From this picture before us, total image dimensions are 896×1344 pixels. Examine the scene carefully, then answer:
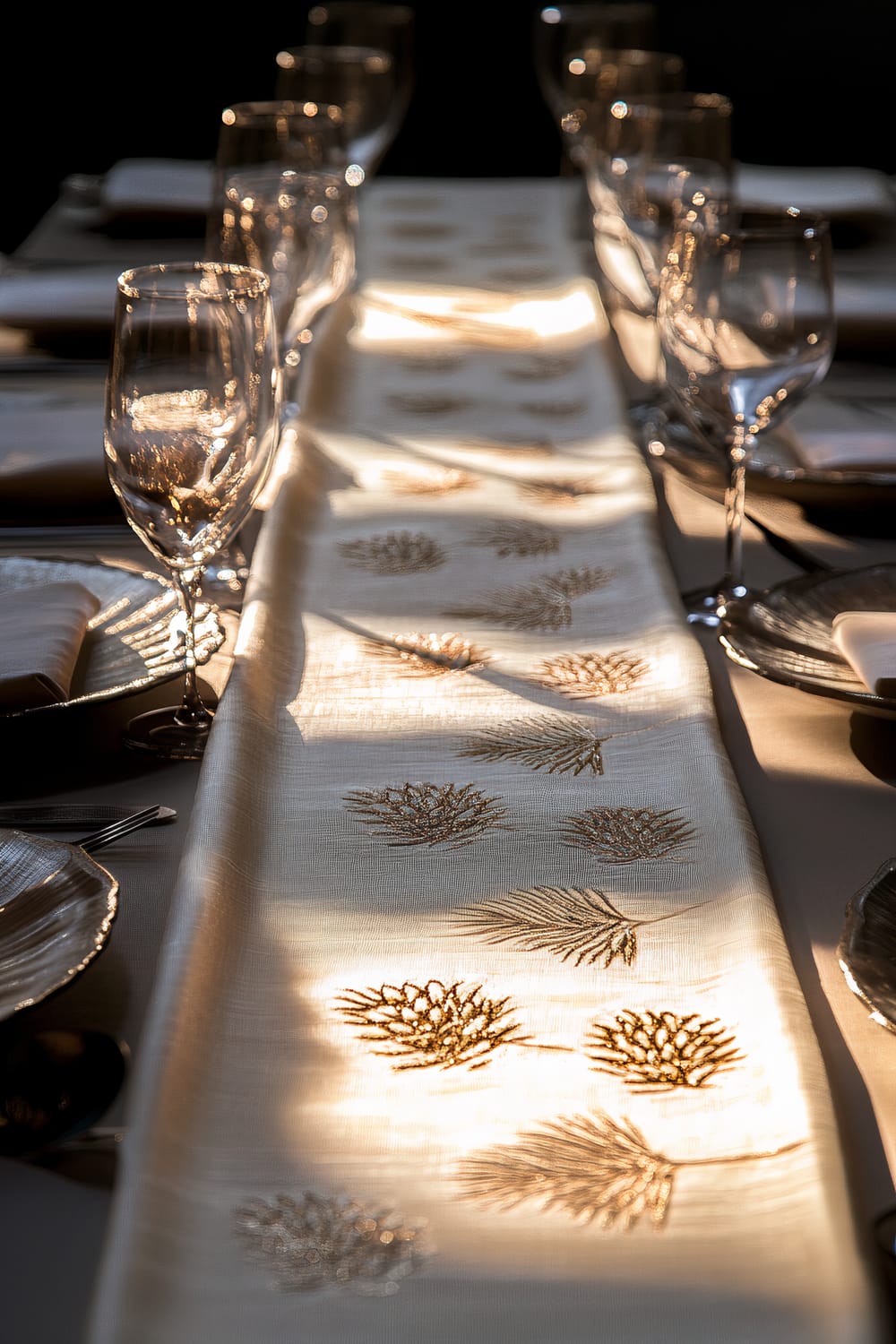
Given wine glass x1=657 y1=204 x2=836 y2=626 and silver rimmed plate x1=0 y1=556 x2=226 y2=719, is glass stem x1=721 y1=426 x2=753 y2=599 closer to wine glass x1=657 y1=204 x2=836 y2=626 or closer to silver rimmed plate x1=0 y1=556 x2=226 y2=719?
wine glass x1=657 y1=204 x2=836 y2=626

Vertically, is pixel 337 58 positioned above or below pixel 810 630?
above

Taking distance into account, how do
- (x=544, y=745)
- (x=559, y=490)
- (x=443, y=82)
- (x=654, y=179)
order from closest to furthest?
(x=544, y=745) → (x=559, y=490) → (x=654, y=179) → (x=443, y=82)

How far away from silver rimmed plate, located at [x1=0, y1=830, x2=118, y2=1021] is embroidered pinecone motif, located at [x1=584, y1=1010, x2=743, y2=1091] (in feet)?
0.56

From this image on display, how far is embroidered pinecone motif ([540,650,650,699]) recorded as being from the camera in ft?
2.60

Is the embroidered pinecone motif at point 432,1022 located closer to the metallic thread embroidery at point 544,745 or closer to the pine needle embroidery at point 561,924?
the pine needle embroidery at point 561,924

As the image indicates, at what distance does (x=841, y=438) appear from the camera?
1077 millimetres

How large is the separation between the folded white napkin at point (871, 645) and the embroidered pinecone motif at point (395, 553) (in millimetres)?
302

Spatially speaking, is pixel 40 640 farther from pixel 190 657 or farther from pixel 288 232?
pixel 288 232

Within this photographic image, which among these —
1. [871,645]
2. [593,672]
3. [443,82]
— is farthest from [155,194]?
[443,82]

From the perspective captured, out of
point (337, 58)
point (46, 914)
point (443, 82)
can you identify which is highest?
point (337, 58)

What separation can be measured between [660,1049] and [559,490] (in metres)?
0.67

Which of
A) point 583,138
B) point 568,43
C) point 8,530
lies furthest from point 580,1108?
point 568,43

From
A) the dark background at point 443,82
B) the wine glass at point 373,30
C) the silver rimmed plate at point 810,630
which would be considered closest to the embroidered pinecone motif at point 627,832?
the silver rimmed plate at point 810,630

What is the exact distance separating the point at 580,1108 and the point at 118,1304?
0.15 meters
